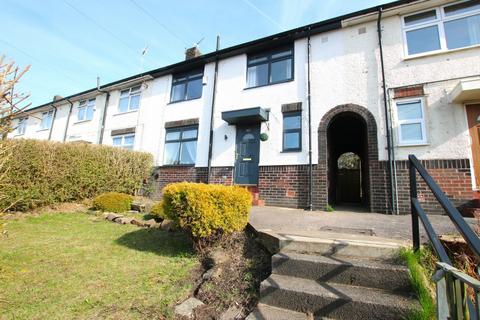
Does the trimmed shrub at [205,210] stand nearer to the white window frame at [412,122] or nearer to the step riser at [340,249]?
the step riser at [340,249]

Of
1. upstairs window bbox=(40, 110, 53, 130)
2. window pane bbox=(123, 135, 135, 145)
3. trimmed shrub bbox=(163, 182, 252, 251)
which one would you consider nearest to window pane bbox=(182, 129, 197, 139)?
window pane bbox=(123, 135, 135, 145)

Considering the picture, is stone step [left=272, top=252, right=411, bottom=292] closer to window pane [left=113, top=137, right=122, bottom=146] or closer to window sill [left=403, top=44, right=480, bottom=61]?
window sill [left=403, top=44, right=480, bottom=61]

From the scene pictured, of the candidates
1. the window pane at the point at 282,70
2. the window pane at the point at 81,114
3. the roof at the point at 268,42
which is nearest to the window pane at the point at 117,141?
the roof at the point at 268,42

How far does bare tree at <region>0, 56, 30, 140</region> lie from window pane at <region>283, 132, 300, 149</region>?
7047 mm

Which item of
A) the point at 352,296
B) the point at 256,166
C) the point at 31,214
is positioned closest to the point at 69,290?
the point at 352,296

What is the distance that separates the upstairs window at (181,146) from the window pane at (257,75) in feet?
10.1

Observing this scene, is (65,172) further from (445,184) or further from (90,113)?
(445,184)

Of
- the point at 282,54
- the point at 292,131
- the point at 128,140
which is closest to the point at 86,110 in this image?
the point at 128,140

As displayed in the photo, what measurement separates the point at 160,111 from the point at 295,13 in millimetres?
7367

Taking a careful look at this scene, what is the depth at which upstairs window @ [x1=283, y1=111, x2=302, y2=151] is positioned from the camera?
8.34 m

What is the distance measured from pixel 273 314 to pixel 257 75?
349 inches

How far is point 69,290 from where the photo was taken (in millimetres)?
3014

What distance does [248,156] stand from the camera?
912 cm

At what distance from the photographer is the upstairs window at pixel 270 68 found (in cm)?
920
